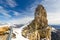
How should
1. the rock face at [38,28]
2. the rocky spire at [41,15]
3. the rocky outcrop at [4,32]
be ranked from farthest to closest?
the rocky spire at [41,15] < the rock face at [38,28] < the rocky outcrop at [4,32]

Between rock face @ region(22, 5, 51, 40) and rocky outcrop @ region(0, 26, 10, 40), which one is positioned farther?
rock face @ region(22, 5, 51, 40)

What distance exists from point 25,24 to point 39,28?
2.39m

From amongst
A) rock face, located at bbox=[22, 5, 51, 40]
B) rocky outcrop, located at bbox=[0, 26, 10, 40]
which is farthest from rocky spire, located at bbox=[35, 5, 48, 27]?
rocky outcrop, located at bbox=[0, 26, 10, 40]

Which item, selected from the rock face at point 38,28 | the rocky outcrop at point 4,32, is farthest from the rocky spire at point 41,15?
the rocky outcrop at point 4,32

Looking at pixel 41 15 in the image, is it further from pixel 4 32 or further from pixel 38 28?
pixel 4 32

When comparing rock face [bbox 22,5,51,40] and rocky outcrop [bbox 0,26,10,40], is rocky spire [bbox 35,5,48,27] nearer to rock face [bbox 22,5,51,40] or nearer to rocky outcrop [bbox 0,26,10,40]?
rock face [bbox 22,5,51,40]

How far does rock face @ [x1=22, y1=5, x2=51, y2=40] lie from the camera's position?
15961mm

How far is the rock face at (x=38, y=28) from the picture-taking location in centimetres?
1596

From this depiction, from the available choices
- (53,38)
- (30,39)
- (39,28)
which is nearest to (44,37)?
(39,28)

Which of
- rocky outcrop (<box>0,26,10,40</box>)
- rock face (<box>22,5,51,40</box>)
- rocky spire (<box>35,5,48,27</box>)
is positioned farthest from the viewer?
rocky spire (<box>35,5,48,27</box>)

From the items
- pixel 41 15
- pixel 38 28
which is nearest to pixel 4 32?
pixel 38 28

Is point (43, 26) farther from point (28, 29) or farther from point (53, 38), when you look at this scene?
point (53, 38)

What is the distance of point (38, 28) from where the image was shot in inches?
659

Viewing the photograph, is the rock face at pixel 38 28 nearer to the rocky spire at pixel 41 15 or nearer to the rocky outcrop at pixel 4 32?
the rocky spire at pixel 41 15
